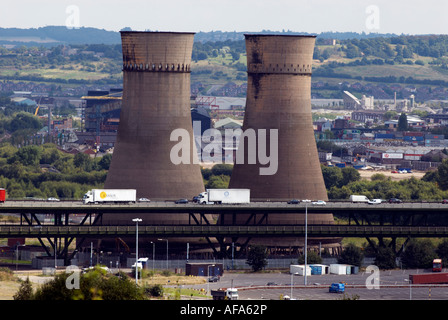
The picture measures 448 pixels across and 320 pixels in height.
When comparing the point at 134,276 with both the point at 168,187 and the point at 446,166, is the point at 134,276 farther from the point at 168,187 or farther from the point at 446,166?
the point at 446,166

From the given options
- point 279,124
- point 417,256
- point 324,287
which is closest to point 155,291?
point 324,287

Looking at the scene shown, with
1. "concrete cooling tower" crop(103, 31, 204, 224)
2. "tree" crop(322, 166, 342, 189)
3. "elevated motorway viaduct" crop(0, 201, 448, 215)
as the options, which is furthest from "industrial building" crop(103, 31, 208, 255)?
"tree" crop(322, 166, 342, 189)

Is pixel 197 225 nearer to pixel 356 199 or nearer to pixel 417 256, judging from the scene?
pixel 356 199

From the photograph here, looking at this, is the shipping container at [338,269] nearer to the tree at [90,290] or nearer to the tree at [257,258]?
the tree at [257,258]

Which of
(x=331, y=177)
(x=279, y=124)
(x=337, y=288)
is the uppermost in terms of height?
(x=279, y=124)

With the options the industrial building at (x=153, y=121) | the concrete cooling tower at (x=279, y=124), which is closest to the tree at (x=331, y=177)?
the concrete cooling tower at (x=279, y=124)
